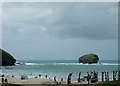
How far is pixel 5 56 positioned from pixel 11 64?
17290 millimetres

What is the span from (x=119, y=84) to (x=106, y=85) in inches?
72.9

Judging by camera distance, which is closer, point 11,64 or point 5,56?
point 5,56

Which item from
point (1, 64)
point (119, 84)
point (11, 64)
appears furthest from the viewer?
point (11, 64)

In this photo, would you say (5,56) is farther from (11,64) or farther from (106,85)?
(106,85)

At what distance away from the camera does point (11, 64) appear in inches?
7776

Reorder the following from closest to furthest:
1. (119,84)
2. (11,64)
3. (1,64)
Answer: (119,84) < (1,64) < (11,64)

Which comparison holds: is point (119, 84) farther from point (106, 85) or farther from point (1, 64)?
point (1, 64)

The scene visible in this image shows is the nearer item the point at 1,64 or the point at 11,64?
the point at 1,64

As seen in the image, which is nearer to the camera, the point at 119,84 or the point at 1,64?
the point at 119,84

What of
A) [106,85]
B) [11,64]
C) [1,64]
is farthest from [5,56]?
[106,85]

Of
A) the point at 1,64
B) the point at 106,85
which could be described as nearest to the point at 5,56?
the point at 1,64

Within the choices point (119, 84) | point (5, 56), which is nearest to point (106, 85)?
point (119, 84)

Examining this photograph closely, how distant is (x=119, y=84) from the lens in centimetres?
4453

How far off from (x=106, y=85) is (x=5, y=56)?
140593mm
